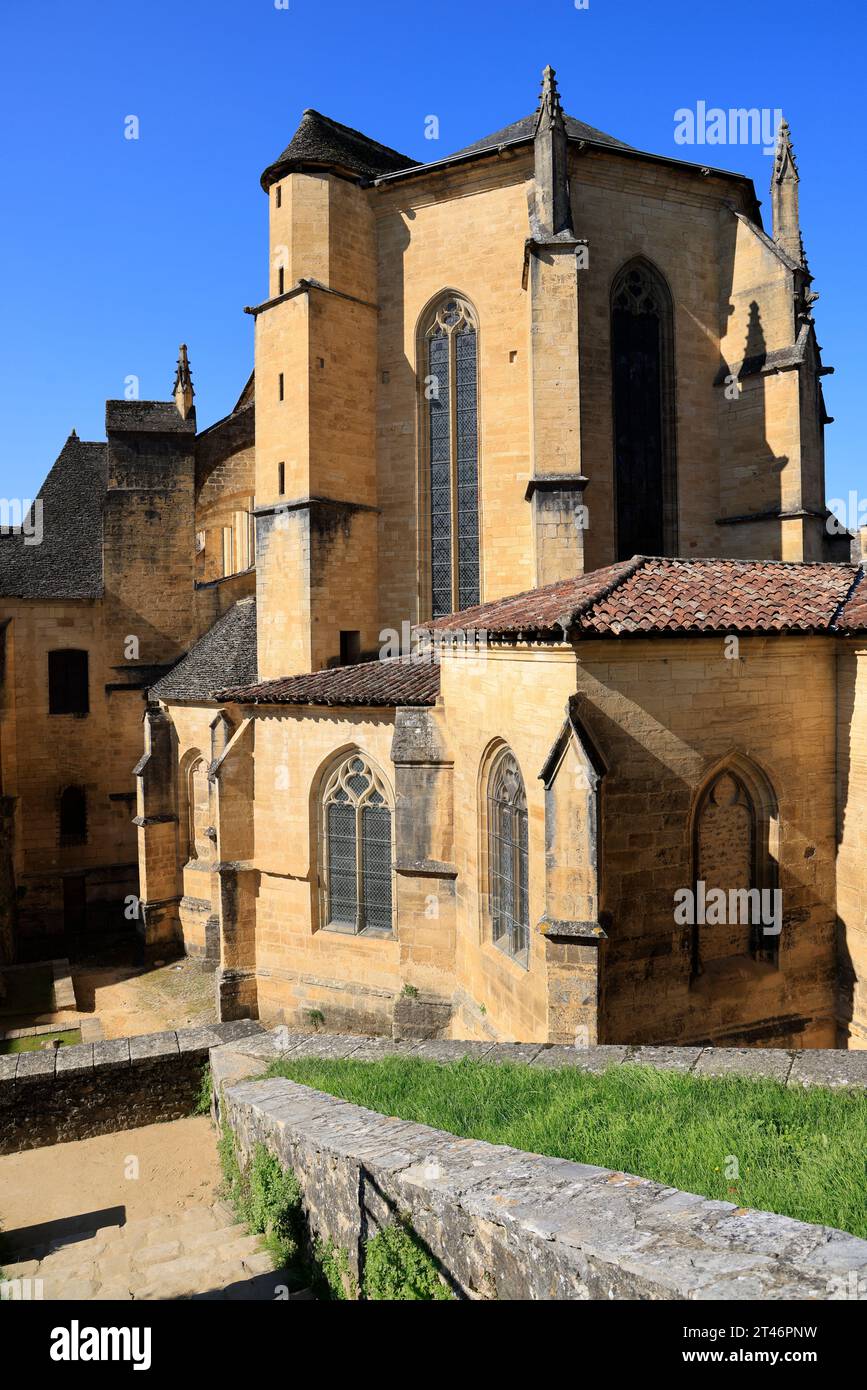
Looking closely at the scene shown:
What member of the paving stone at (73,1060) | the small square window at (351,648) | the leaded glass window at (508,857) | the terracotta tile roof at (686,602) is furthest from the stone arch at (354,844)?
the paving stone at (73,1060)

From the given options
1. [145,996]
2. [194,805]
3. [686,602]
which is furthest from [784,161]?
[145,996]

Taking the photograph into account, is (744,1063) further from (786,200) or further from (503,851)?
(786,200)

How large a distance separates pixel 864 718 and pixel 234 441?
59.3 feet

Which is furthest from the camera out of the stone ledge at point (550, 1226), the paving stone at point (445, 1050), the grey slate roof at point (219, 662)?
the grey slate roof at point (219, 662)

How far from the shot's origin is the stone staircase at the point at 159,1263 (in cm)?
592

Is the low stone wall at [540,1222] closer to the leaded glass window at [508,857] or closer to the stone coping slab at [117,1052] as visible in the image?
the leaded glass window at [508,857]

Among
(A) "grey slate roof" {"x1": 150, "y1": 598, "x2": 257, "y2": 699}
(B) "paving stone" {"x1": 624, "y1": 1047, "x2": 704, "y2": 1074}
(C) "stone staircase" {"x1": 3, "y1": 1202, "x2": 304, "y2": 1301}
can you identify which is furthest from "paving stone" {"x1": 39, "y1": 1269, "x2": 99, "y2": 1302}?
(A) "grey slate roof" {"x1": 150, "y1": 598, "x2": 257, "y2": 699}

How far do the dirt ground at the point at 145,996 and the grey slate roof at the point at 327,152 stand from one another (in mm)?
16480

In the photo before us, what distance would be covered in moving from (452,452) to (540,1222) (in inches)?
600

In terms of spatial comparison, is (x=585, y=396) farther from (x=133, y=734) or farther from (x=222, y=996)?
(x=133, y=734)

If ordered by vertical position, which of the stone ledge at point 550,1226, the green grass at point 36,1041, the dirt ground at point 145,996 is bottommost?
Answer: the dirt ground at point 145,996

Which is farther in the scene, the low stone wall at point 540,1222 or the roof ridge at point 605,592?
the roof ridge at point 605,592

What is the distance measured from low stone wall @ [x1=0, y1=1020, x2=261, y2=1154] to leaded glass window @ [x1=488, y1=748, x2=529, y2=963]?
3.58 meters

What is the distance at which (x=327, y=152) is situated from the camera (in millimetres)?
17234
